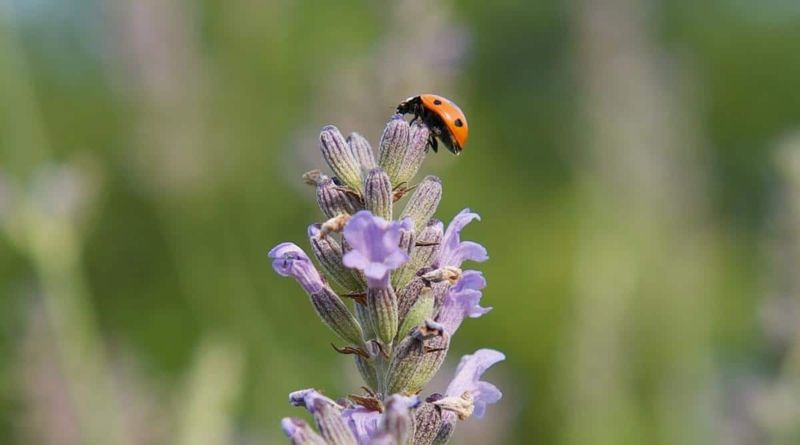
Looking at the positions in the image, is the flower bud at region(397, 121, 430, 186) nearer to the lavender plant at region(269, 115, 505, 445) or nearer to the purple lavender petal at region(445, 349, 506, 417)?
the lavender plant at region(269, 115, 505, 445)

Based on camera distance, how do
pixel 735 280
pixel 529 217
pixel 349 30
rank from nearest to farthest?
pixel 735 280 < pixel 529 217 < pixel 349 30

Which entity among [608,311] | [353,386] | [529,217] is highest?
[529,217]

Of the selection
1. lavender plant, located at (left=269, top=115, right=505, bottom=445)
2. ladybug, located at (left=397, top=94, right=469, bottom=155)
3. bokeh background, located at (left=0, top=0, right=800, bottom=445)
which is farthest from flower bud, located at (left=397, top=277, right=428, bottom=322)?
bokeh background, located at (left=0, top=0, right=800, bottom=445)

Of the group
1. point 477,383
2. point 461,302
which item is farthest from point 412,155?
point 477,383

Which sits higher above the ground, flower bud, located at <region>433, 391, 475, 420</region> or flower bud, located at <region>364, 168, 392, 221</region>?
flower bud, located at <region>364, 168, 392, 221</region>

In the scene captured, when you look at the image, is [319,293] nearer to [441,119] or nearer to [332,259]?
[332,259]

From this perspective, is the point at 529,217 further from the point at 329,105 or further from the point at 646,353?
the point at 329,105

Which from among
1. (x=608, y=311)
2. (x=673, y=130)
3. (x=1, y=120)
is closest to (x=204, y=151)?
(x=1, y=120)
